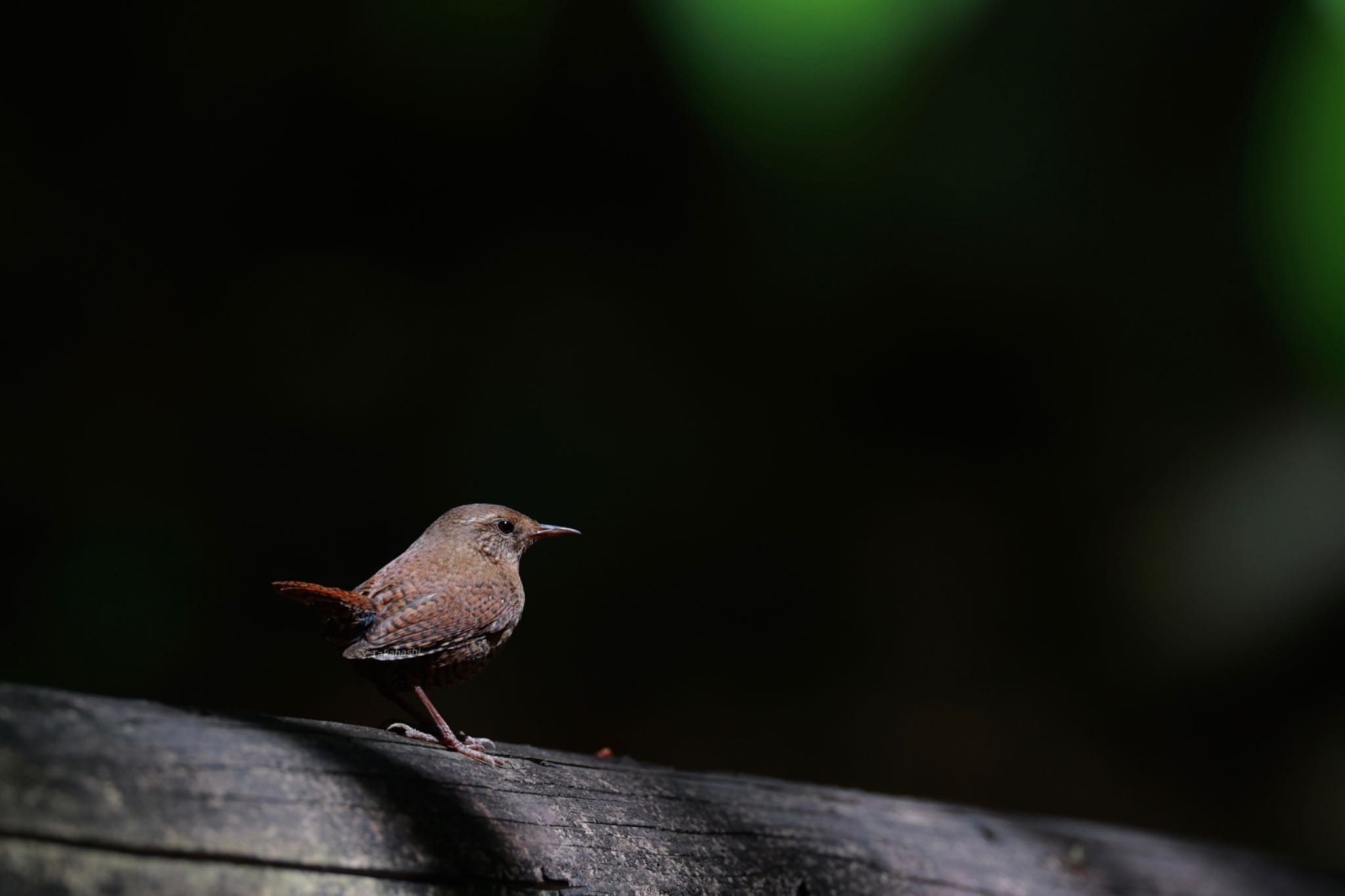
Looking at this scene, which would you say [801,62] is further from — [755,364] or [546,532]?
[546,532]

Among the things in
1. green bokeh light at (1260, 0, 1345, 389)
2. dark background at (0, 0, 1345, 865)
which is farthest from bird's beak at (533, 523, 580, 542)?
green bokeh light at (1260, 0, 1345, 389)

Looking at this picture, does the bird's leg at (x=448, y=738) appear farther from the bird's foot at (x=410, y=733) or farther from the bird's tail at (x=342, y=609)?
the bird's tail at (x=342, y=609)

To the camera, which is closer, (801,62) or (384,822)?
(384,822)

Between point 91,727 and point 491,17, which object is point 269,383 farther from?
point 91,727

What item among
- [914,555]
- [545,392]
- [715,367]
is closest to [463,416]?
[545,392]

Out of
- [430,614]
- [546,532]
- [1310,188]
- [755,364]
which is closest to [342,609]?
[430,614]

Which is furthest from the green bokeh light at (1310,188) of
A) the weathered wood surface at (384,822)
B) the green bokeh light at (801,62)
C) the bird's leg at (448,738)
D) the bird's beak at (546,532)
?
the bird's leg at (448,738)
